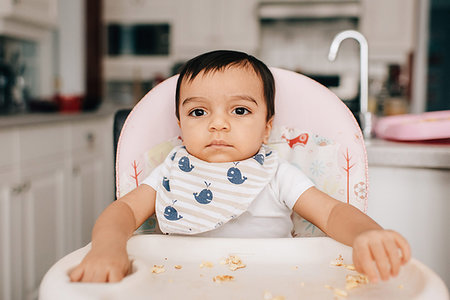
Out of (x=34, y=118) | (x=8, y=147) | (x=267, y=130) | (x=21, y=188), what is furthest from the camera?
(x=34, y=118)

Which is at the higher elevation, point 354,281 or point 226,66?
point 226,66

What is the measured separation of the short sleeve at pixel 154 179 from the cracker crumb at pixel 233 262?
0.72ft

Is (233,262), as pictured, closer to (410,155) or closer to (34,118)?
(410,155)

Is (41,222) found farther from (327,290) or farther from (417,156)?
(327,290)

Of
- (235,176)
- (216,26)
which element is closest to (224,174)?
(235,176)

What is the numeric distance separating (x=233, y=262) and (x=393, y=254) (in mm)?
254

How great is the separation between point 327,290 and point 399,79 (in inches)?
140

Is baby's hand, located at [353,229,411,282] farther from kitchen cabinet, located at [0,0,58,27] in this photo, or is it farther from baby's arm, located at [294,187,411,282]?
kitchen cabinet, located at [0,0,58,27]

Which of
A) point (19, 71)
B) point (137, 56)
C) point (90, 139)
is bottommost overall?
point (90, 139)

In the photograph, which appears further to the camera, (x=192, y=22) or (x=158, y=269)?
(x=192, y=22)

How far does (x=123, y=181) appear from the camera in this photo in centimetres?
99

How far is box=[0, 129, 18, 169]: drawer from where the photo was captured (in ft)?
5.97

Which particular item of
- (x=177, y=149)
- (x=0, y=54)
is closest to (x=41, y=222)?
(x=0, y=54)

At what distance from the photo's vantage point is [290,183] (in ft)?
3.00
